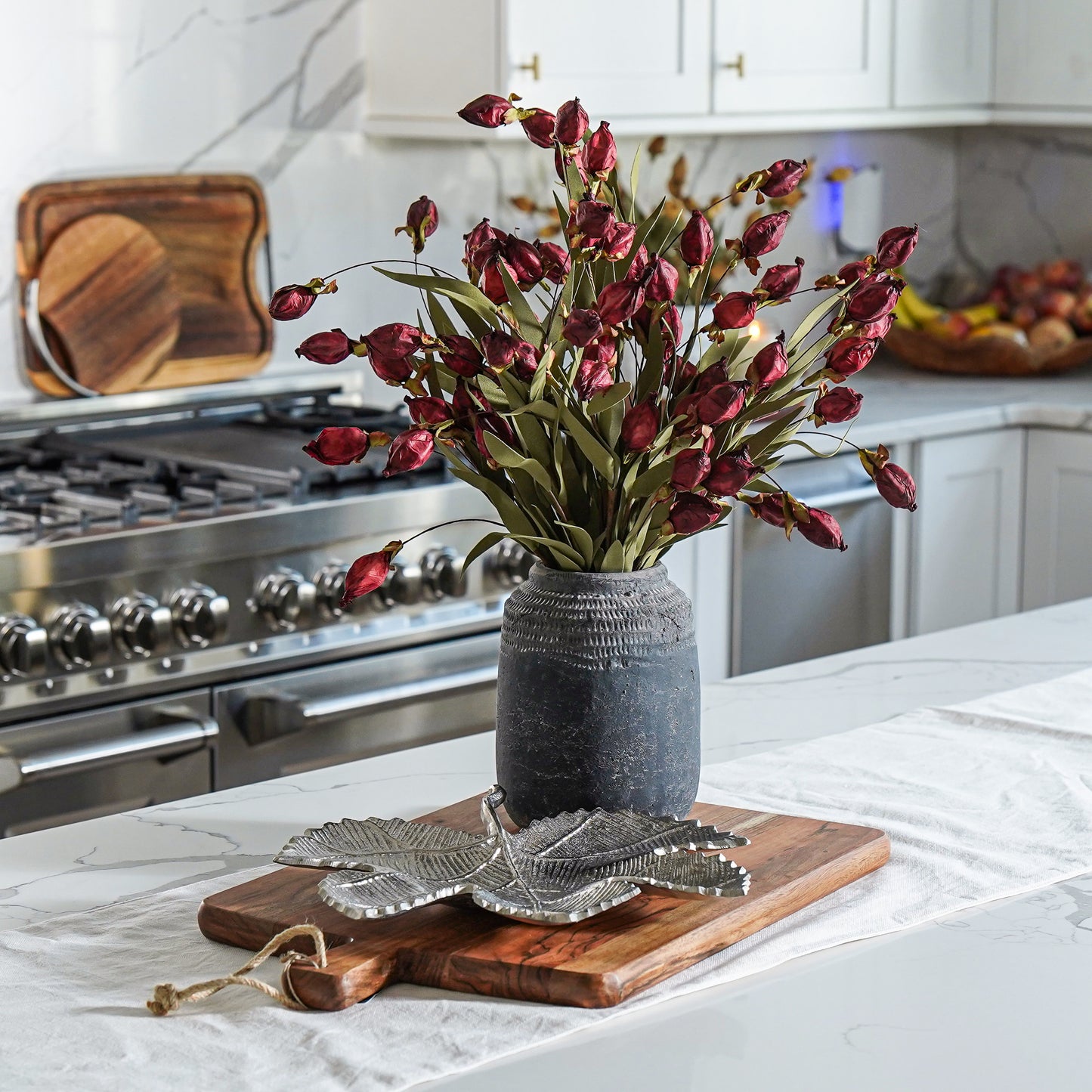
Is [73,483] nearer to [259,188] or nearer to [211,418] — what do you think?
[211,418]

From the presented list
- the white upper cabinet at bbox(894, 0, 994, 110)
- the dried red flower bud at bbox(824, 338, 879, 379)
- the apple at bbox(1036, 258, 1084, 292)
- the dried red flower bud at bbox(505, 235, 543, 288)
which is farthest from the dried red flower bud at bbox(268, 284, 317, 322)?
the apple at bbox(1036, 258, 1084, 292)

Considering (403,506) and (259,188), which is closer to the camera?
(403,506)

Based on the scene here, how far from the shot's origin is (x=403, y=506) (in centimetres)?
241

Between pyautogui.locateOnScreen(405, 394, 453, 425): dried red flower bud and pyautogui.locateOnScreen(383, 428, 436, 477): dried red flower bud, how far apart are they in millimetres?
34

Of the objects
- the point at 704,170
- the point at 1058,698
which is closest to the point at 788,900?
the point at 1058,698

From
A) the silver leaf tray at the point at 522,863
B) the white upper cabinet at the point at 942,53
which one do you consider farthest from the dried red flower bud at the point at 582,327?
the white upper cabinet at the point at 942,53

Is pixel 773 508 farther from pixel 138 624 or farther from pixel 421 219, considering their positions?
pixel 138 624

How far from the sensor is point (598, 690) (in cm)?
112

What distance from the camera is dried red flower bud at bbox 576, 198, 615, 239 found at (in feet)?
3.18

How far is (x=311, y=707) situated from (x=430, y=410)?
128 cm

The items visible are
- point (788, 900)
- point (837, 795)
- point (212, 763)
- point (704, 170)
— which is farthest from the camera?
point (704, 170)

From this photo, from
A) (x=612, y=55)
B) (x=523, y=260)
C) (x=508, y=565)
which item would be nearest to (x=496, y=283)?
(x=523, y=260)

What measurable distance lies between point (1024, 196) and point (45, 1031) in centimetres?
356

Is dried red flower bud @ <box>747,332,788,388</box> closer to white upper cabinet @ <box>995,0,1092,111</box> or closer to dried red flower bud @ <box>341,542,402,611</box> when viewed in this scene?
dried red flower bud @ <box>341,542,402,611</box>
